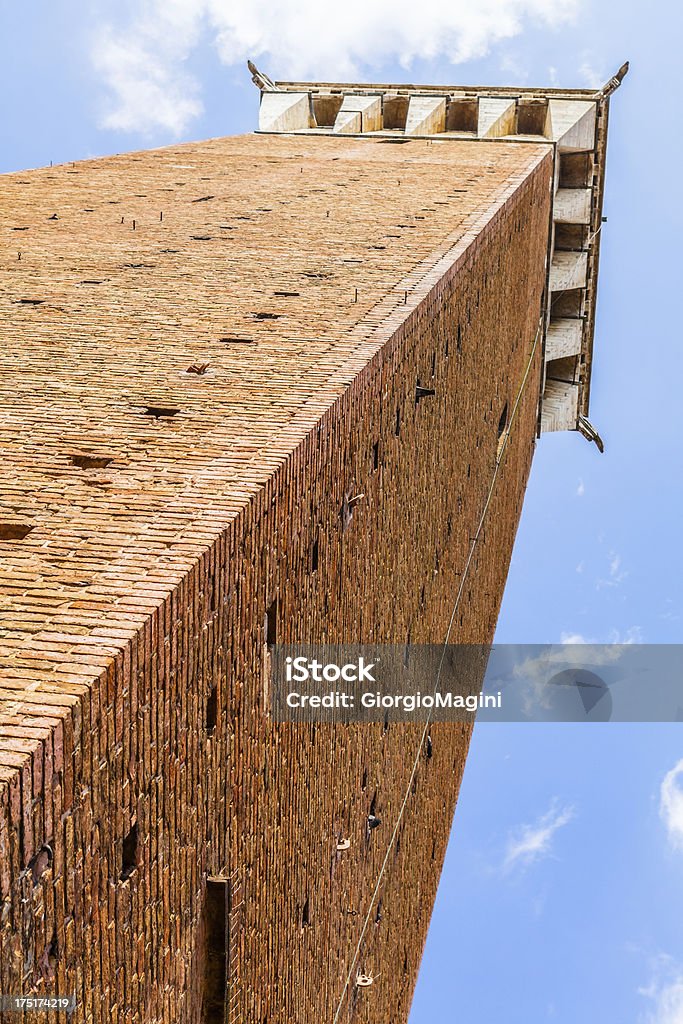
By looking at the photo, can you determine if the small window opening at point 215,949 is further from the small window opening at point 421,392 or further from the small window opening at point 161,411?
the small window opening at point 421,392

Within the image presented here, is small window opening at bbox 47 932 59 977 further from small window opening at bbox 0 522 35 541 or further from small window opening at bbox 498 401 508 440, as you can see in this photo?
small window opening at bbox 498 401 508 440

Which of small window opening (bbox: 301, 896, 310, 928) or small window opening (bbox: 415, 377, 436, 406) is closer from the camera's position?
small window opening (bbox: 301, 896, 310, 928)

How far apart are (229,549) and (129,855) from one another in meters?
0.92

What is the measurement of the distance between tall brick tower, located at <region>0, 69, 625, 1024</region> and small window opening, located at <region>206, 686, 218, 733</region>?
12 millimetres

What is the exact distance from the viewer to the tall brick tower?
3000mm

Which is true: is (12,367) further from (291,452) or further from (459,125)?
(459,125)

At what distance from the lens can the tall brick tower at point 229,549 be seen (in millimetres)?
3000

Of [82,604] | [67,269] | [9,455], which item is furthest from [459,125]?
[82,604]

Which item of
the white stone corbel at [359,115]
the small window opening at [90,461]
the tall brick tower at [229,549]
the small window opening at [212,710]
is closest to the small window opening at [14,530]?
the tall brick tower at [229,549]

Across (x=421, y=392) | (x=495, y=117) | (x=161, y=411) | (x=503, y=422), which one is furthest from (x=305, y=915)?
(x=495, y=117)

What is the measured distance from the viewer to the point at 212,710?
3.80 metres

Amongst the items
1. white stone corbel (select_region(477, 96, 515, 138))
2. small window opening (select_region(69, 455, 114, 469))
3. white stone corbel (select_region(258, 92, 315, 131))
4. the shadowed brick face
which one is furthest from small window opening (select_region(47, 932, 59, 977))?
white stone corbel (select_region(258, 92, 315, 131))

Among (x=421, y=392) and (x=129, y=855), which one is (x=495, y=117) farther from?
(x=129, y=855)

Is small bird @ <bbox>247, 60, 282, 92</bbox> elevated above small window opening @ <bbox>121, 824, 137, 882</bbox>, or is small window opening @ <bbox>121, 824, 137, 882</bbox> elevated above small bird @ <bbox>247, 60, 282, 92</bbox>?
small bird @ <bbox>247, 60, 282, 92</bbox>
